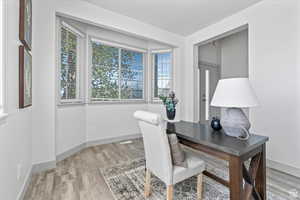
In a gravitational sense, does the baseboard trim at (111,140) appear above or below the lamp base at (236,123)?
below

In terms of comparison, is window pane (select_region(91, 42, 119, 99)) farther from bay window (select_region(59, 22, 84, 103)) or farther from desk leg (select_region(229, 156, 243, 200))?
desk leg (select_region(229, 156, 243, 200))

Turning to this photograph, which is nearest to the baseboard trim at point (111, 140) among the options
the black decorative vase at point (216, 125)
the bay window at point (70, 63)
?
the bay window at point (70, 63)

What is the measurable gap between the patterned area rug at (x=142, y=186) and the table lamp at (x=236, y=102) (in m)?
0.76

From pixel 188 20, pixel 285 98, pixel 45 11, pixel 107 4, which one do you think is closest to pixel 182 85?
pixel 188 20

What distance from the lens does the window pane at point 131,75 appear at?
3822 millimetres

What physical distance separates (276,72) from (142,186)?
8.49 ft

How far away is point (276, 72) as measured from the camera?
2.23m

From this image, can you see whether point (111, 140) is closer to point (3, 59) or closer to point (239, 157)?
point (3, 59)

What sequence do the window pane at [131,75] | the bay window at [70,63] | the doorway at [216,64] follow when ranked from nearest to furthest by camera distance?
1. the bay window at [70,63]
2. the window pane at [131,75]
3. the doorway at [216,64]

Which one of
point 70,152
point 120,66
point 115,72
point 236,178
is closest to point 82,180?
point 70,152

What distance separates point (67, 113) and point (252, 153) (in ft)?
9.17

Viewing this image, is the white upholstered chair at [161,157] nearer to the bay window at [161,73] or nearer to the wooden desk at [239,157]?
the wooden desk at [239,157]

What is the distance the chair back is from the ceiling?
2.20m

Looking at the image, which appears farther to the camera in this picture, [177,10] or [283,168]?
[177,10]
